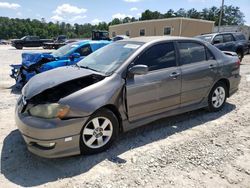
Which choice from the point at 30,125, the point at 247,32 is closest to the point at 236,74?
the point at 30,125

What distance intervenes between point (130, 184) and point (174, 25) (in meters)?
36.6

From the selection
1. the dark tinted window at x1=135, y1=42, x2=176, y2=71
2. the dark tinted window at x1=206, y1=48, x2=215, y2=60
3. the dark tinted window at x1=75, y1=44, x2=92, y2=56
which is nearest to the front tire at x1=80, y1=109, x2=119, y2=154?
the dark tinted window at x1=135, y1=42, x2=176, y2=71

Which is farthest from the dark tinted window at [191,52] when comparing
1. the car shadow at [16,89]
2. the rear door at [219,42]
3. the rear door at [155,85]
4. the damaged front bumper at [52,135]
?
the rear door at [219,42]

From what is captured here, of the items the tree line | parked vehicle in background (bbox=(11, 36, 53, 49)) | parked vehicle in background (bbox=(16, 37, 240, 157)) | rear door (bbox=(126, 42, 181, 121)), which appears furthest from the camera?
the tree line

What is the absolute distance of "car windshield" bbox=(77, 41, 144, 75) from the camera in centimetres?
411

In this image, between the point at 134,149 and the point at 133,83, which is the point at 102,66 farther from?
the point at 134,149

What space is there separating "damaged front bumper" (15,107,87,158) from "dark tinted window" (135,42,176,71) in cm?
149

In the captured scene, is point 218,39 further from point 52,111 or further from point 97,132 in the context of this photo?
point 52,111

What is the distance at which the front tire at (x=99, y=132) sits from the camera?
3.56 metres

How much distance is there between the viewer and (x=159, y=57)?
4.46m

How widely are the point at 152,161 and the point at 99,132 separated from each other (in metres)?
0.85

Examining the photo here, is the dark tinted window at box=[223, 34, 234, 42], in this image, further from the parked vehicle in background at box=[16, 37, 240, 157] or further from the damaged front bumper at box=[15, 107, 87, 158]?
the damaged front bumper at box=[15, 107, 87, 158]

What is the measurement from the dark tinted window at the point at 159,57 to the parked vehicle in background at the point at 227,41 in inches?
348

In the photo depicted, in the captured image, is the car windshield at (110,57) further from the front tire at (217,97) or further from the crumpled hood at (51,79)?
the front tire at (217,97)
